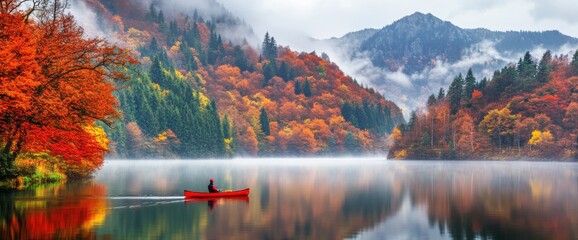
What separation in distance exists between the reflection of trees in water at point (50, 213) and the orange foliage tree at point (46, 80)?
4987 mm

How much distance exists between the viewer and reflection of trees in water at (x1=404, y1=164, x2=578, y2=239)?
111ft

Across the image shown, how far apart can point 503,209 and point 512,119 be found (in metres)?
137

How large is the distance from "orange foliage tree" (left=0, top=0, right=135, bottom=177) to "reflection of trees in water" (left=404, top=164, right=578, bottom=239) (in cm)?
2639

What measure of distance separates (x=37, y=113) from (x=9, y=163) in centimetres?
658

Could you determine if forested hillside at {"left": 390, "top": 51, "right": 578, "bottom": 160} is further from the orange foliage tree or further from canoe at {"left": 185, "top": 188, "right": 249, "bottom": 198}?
the orange foliage tree

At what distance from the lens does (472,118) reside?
623 ft

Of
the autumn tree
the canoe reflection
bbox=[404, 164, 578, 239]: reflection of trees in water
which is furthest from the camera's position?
the autumn tree

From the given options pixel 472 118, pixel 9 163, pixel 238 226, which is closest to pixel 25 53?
pixel 9 163

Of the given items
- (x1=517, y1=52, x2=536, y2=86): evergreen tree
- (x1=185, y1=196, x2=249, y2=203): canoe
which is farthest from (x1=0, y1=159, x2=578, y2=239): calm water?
(x1=517, y1=52, x2=536, y2=86): evergreen tree

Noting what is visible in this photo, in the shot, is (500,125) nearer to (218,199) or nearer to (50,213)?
(218,199)

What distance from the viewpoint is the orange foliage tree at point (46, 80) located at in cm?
4375

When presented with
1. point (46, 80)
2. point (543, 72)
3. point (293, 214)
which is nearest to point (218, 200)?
point (293, 214)

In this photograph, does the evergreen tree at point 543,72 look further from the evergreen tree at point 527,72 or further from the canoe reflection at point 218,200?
the canoe reflection at point 218,200

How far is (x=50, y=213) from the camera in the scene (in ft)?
126
